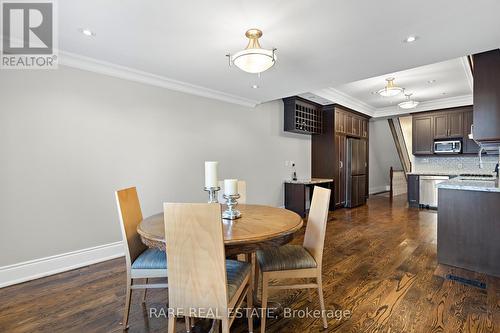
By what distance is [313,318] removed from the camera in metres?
1.89

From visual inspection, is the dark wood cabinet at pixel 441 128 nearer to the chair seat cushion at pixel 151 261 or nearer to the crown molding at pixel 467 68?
the crown molding at pixel 467 68

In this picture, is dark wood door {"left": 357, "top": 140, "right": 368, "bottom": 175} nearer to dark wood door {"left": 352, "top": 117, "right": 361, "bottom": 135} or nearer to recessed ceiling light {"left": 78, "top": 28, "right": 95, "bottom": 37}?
dark wood door {"left": 352, "top": 117, "right": 361, "bottom": 135}

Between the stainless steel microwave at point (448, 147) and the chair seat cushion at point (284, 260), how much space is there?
5977mm

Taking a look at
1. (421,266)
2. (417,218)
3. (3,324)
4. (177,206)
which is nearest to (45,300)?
(3,324)

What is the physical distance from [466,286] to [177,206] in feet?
8.98

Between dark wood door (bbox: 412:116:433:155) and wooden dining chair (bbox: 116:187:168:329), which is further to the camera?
dark wood door (bbox: 412:116:433:155)

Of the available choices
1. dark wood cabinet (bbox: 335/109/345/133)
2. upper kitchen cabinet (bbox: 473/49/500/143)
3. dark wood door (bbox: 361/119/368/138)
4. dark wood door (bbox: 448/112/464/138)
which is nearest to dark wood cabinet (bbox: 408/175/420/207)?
dark wood door (bbox: 448/112/464/138)

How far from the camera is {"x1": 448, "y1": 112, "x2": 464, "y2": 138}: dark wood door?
19.4 ft

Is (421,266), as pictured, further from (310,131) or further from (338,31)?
(310,131)

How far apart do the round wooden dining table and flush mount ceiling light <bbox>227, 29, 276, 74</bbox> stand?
1.31m

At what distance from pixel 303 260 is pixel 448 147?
20.1 ft

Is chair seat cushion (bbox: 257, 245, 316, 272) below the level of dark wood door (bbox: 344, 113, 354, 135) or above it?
below

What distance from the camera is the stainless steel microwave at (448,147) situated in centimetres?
590

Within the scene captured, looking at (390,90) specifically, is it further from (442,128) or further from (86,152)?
(86,152)
